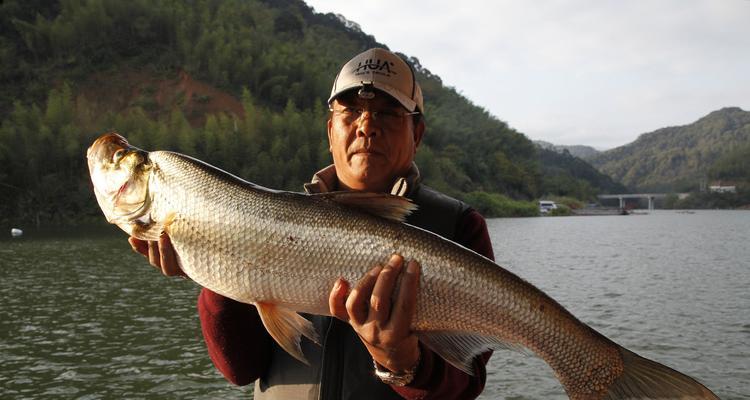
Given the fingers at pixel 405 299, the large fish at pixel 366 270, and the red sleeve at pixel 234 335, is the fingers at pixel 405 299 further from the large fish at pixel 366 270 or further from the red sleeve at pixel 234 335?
the red sleeve at pixel 234 335

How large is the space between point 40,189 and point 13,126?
7.41m

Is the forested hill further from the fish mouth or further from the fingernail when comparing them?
the fingernail

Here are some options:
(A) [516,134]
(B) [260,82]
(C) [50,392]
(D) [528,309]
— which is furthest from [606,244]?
(A) [516,134]

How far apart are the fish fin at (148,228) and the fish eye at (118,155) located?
0.39m

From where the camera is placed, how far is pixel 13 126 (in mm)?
53969

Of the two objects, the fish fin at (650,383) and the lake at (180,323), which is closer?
the fish fin at (650,383)

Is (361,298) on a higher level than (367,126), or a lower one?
lower

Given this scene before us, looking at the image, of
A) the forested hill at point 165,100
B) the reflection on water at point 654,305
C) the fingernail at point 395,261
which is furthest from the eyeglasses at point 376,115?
the forested hill at point 165,100

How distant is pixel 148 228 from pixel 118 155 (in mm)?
479

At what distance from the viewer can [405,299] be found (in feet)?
8.20

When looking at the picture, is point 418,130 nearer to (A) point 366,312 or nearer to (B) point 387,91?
(B) point 387,91

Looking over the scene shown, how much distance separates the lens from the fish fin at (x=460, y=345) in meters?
2.64

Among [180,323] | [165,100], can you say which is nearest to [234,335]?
[180,323]

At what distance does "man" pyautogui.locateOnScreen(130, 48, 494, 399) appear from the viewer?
2.69 m
